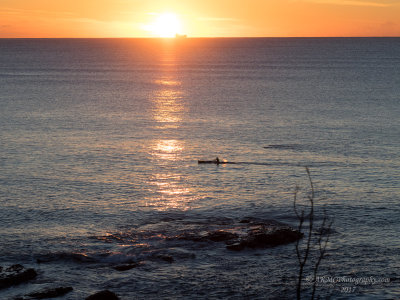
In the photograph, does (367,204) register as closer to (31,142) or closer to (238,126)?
(238,126)

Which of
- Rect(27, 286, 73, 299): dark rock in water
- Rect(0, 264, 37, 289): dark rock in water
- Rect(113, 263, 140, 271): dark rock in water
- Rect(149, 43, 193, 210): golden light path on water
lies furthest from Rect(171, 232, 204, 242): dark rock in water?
Rect(0, 264, 37, 289): dark rock in water

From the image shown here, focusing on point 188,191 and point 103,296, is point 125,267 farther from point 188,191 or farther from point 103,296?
point 188,191

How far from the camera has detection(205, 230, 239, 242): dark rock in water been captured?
38.0 meters

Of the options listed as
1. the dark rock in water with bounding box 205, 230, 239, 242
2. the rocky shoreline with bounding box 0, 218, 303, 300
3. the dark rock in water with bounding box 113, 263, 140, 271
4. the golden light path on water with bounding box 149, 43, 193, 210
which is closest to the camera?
the rocky shoreline with bounding box 0, 218, 303, 300

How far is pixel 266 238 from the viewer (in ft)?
123

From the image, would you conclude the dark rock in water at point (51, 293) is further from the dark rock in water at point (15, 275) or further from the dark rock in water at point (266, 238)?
the dark rock in water at point (266, 238)

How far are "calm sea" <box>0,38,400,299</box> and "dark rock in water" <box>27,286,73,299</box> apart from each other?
665 millimetres

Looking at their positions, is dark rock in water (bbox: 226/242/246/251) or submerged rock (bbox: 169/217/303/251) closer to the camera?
dark rock in water (bbox: 226/242/246/251)

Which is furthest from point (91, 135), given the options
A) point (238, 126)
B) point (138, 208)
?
point (138, 208)

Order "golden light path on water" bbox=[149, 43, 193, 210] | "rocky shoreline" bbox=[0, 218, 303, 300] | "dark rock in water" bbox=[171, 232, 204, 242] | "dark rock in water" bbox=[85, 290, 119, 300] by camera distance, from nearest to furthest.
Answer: "dark rock in water" bbox=[85, 290, 119, 300], "rocky shoreline" bbox=[0, 218, 303, 300], "dark rock in water" bbox=[171, 232, 204, 242], "golden light path on water" bbox=[149, 43, 193, 210]

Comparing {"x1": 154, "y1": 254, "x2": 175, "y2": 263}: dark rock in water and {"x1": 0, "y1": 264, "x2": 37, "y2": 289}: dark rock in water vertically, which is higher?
{"x1": 154, "y1": 254, "x2": 175, "y2": 263}: dark rock in water

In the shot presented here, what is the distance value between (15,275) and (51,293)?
10.7ft

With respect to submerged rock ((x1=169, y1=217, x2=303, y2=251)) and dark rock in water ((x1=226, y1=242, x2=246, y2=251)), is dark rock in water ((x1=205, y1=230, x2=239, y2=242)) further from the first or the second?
dark rock in water ((x1=226, y1=242, x2=246, y2=251))

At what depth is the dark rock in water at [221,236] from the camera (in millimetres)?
37984
